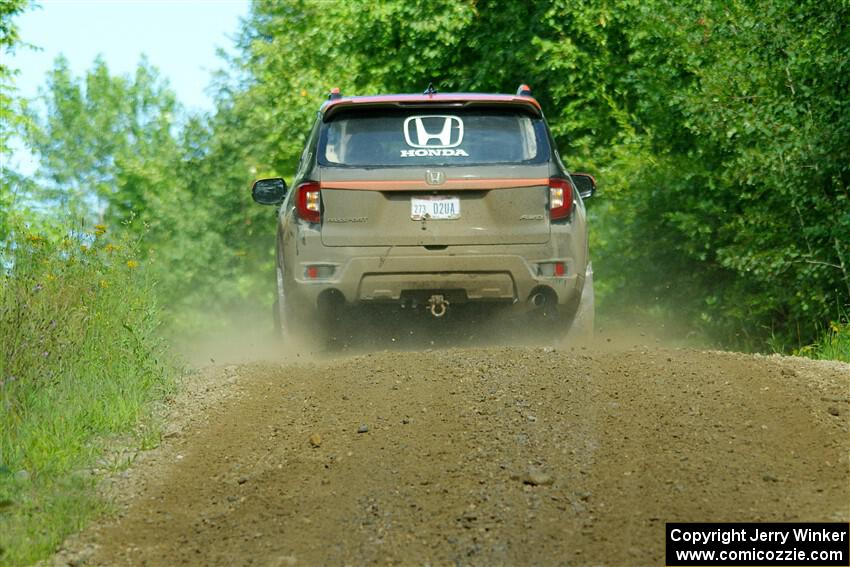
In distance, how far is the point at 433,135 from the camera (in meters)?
9.85

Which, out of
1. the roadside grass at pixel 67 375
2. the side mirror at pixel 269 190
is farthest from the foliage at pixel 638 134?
the roadside grass at pixel 67 375

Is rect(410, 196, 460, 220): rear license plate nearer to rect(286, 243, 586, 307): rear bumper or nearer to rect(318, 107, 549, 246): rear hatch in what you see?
rect(318, 107, 549, 246): rear hatch

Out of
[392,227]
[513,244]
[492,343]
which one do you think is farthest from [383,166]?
[492,343]

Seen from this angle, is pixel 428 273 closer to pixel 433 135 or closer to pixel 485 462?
pixel 433 135

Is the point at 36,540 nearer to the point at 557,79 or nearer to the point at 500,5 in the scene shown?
the point at 557,79

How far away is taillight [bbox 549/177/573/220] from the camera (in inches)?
383

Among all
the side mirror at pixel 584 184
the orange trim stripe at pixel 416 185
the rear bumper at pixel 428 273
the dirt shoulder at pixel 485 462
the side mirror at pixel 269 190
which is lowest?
the dirt shoulder at pixel 485 462

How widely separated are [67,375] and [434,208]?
2.93 metres

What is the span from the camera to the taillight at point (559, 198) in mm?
9734

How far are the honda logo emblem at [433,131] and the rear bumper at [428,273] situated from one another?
82 centimetres

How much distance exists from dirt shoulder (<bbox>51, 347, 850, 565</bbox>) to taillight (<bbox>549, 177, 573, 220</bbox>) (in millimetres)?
1232

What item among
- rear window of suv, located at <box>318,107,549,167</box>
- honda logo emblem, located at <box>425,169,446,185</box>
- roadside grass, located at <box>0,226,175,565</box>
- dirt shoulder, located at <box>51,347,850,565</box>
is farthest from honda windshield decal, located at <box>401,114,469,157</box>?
roadside grass, located at <box>0,226,175,565</box>

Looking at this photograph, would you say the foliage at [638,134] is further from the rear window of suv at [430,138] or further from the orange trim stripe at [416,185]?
the orange trim stripe at [416,185]

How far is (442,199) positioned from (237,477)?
3618 mm
